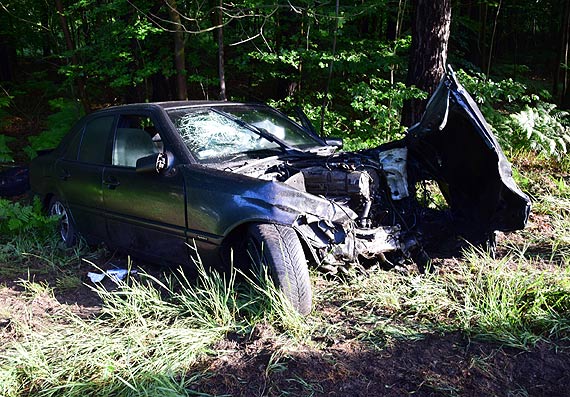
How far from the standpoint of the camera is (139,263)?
4902 millimetres

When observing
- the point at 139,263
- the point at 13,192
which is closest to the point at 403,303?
the point at 139,263

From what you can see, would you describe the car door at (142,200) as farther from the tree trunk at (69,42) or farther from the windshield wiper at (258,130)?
the tree trunk at (69,42)

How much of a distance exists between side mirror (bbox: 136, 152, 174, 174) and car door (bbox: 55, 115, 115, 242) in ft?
3.34

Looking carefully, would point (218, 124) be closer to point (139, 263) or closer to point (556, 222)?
point (139, 263)

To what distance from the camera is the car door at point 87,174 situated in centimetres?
501

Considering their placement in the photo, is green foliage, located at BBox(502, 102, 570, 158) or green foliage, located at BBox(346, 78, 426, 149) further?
green foliage, located at BBox(502, 102, 570, 158)

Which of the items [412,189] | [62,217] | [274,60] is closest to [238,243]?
[412,189]

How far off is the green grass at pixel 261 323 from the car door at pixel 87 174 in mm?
938

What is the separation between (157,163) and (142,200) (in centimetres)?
50

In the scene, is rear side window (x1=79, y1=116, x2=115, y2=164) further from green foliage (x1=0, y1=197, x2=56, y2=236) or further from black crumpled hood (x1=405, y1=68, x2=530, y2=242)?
black crumpled hood (x1=405, y1=68, x2=530, y2=242)

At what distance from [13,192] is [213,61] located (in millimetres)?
4246

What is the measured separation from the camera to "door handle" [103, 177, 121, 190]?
15.4 ft

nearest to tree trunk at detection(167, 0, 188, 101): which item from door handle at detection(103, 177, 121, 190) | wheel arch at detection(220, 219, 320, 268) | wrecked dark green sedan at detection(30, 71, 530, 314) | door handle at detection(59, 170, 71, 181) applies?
wrecked dark green sedan at detection(30, 71, 530, 314)

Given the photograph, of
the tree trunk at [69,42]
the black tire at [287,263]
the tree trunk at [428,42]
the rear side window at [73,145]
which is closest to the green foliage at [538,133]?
the tree trunk at [428,42]
